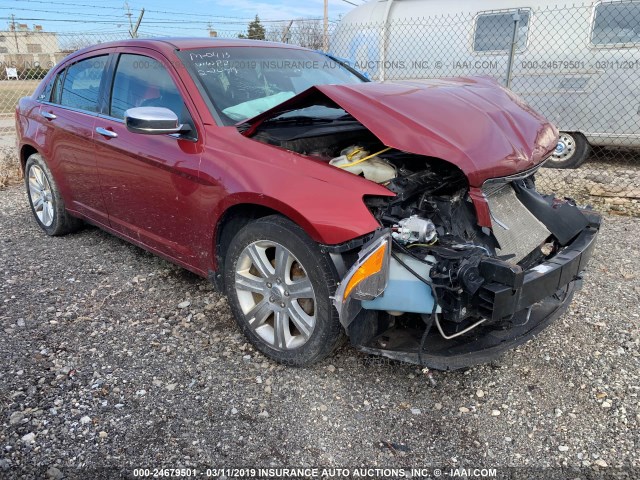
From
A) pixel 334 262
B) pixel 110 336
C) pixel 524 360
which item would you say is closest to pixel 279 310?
pixel 334 262

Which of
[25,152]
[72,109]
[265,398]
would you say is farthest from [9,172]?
[265,398]

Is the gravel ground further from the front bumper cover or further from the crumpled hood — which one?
the crumpled hood

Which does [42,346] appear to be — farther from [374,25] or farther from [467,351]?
[374,25]

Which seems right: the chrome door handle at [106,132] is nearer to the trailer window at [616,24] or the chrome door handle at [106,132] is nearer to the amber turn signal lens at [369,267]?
the amber turn signal lens at [369,267]

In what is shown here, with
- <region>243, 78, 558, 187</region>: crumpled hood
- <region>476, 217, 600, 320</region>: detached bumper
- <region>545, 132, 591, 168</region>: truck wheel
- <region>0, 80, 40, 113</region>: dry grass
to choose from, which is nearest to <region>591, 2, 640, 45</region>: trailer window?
<region>545, 132, 591, 168</region>: truck wheel

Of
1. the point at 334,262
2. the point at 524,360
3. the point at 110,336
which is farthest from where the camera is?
the point at 110,336

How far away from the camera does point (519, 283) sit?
2137 mm

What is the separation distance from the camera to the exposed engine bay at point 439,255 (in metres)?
2.22

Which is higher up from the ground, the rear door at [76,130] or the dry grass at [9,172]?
the rear door at [76,130]

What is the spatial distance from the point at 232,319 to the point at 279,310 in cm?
71

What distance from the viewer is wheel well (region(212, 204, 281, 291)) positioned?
2803 millimetres

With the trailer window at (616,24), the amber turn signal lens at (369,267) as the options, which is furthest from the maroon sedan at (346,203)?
the trailer window at (616,24)

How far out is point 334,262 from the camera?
2420 millimetres

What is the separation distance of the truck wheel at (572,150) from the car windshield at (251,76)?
A: 4.98m
